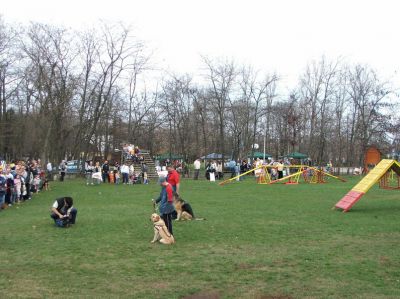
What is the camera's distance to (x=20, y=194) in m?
20.7

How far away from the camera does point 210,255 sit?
9273 mm

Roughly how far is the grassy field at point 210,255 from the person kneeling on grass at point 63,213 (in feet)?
0.82

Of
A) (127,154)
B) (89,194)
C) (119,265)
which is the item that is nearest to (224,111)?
(127,154)

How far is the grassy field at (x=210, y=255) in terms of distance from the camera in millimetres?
6957

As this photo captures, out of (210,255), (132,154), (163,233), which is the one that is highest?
(132,154)

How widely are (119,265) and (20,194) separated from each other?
13.8 metres

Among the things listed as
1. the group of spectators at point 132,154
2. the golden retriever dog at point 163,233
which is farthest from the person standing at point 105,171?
the golden retriever dog at point 163,233

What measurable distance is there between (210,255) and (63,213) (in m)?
5.59

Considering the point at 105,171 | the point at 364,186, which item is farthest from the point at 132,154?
the point at 364,186

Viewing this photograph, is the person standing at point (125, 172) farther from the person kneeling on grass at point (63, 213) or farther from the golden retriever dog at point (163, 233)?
the golden retriever dog at point (163, 233)

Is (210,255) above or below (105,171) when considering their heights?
below

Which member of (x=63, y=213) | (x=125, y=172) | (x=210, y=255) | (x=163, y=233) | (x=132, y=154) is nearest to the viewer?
(x=210, y=255)

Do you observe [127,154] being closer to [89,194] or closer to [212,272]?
[89,194]

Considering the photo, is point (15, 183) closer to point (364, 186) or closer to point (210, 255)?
point (210, 255)
